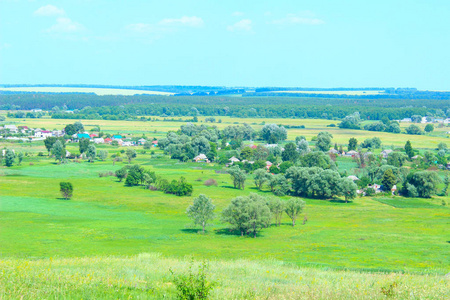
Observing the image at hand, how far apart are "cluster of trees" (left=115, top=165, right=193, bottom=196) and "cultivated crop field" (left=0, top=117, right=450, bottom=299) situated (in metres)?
1.42

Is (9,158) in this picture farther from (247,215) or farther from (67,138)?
(247,215)

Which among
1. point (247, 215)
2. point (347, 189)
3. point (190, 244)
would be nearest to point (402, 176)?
point (347, 189)

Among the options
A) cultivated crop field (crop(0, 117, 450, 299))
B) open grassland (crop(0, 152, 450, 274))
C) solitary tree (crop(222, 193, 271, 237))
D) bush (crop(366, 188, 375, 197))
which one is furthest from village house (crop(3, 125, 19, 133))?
solitary tree (crop(222, 193, 271, 237))

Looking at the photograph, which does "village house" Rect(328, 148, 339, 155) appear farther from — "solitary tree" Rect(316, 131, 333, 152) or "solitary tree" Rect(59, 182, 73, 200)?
"solitary tree" Rect(59, 182, 73, 200)

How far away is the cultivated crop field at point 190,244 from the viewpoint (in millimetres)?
13977

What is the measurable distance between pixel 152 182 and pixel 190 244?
106 feet

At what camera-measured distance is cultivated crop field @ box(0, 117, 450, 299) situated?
45.9ft

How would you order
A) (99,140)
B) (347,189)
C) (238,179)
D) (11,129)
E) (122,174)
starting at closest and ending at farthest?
(347,189), (238,179), (122,174), (99,140), (11,129)

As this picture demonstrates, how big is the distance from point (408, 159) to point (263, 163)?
111 feet

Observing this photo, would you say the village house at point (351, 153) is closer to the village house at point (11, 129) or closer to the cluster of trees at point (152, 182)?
the cluster of trees at point (152, 182)

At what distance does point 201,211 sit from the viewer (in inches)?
1871

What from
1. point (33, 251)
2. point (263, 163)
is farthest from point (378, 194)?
point (33, 251)

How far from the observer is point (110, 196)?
63062 millimetres

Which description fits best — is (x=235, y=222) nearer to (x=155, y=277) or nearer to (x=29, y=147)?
(x=155, y=277)
